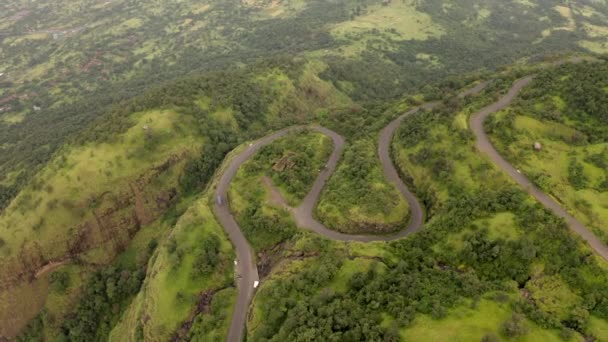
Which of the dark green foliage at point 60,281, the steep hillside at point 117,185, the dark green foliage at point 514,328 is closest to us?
the dark green foliage at point 514,328

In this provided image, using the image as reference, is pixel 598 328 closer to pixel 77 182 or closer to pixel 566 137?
pixel 566 137

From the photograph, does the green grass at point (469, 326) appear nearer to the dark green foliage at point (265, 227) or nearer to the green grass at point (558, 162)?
the green grass at point (558, 162)

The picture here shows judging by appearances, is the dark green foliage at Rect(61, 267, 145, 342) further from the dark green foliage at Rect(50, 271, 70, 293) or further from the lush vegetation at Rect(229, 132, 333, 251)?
the lush vegetation at Rect(229, 132, 333, 251)

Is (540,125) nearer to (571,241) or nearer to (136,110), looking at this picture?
(571,241)

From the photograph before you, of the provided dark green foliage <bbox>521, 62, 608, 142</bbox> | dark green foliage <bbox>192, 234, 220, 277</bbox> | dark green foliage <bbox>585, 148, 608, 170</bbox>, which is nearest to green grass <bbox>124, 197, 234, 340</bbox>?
dark green foliage <bbox>192, 234, 220, 277</bbox>

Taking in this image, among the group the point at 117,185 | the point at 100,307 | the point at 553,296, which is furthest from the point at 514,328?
the point at 117,185

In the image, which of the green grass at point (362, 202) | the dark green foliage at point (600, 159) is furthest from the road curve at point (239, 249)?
the dark green foliage at point (600, 159)
